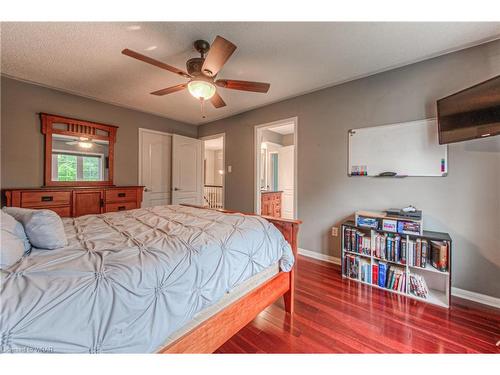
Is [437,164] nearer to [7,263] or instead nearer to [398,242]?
[398,242]

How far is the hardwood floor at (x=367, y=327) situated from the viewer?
4.67 ft

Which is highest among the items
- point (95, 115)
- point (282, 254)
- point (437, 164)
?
point (95, 115)

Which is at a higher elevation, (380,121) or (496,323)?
(380,121)

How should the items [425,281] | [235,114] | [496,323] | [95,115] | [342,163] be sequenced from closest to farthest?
1. [496,323]
2. [425,281]
3. [342,163]
4. [95,115]
5. [235,114]

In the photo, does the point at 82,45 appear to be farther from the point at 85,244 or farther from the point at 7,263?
the point at 7,263

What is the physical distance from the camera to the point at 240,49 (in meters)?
2.04

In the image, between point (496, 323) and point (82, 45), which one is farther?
point (82, 45)

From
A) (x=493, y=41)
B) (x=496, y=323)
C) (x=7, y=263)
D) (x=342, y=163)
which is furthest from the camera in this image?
(x=342, y=163)

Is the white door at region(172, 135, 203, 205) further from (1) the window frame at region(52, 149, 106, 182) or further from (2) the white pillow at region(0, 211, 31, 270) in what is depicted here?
(2) the white pillow at region(0, 211, 31, 270)

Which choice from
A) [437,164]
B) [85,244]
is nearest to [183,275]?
[85,244]

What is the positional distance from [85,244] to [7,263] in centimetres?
32

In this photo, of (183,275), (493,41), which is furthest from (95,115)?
(493,41)

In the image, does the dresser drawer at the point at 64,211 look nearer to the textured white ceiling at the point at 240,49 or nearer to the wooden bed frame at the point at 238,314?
the textured white ceiling at the point at 240,49

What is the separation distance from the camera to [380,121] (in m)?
2.48
